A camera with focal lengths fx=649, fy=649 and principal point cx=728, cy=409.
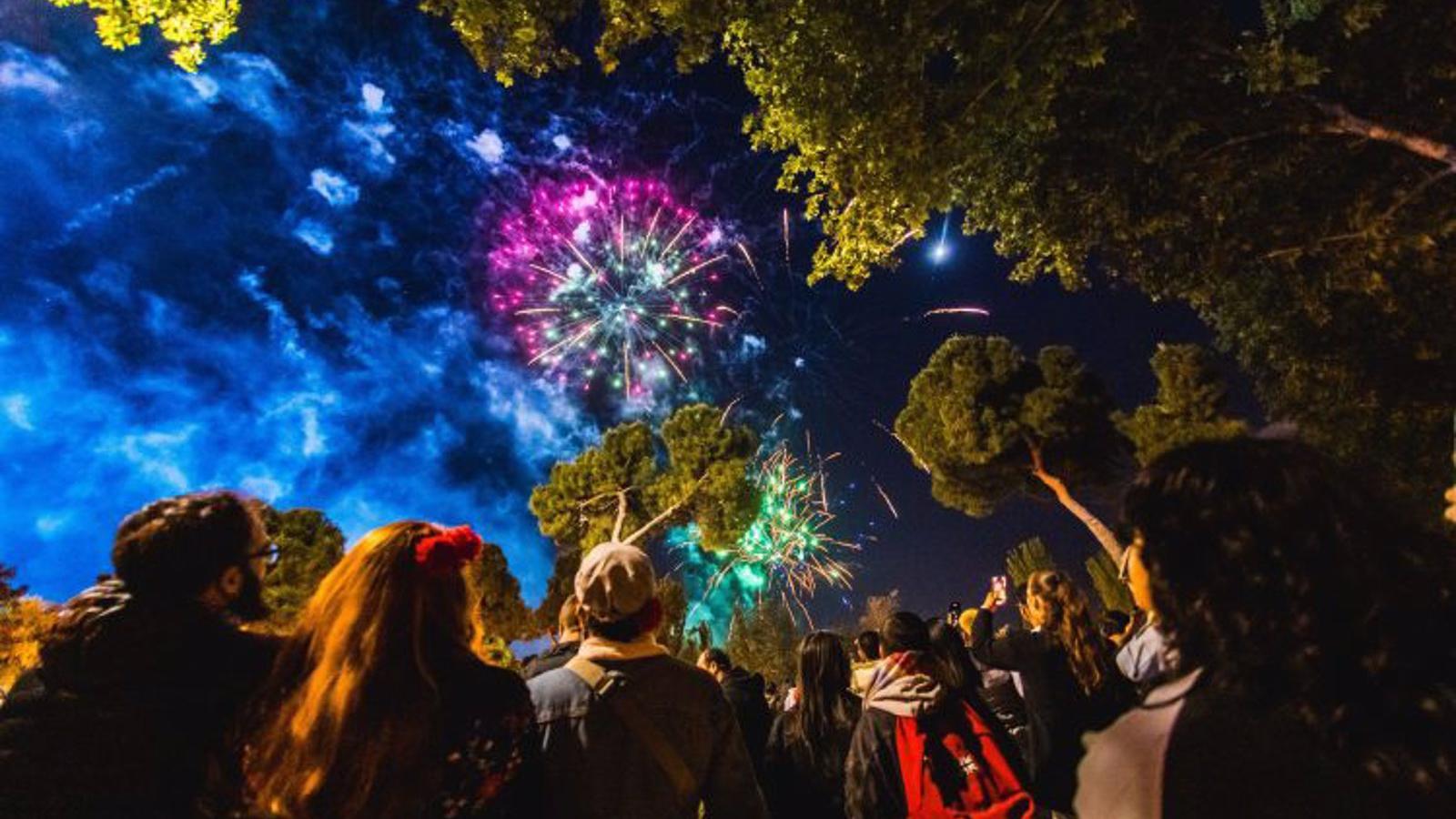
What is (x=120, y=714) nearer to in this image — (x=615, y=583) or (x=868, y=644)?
(x=615, y=583)

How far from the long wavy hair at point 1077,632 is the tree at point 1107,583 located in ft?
82.2

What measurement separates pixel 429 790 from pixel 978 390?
73.8 ft

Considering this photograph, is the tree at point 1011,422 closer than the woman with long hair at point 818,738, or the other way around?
the woman with long hair at point 818,738

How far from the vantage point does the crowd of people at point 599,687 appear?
118cm

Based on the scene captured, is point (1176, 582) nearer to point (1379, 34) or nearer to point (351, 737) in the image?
point (351, 737)

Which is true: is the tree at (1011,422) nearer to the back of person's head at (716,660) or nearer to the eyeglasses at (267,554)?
the back of person's head at (716,660)

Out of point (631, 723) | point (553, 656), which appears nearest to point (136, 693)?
point (631, 723)

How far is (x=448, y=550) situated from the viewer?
2057mm

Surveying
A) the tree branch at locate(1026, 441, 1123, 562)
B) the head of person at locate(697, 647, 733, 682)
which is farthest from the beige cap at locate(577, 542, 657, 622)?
the tree branch at locate(1026, 441, 1123, 562)

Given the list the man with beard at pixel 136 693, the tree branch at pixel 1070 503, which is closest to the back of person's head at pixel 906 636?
the man with beard at pixel 136 693

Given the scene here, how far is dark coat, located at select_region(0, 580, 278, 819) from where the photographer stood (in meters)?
1.68

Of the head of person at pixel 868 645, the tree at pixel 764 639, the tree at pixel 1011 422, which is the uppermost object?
the tree at pixel 764 639

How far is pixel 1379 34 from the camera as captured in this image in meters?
7.56

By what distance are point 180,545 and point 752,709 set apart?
4.06m
